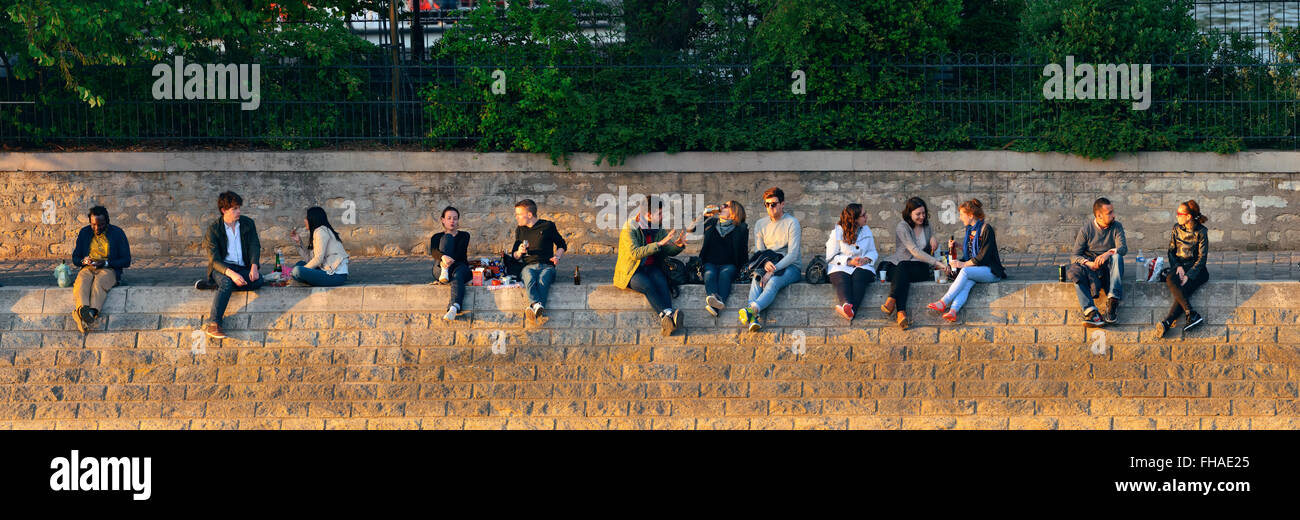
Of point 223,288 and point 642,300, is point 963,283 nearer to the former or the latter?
point 642,300

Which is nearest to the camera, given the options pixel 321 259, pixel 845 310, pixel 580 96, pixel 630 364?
pixel 845 310

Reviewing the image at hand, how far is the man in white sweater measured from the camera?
12.4 meters

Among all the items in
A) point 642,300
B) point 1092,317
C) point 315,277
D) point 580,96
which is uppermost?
point 580,96

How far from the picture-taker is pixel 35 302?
42.4ft

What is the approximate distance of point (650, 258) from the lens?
12688 mm

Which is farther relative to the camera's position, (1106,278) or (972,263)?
(972,263)

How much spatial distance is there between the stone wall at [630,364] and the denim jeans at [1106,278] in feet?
0.70

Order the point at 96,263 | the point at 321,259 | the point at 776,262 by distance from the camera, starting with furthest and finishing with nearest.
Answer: the point at 321,259
the point at 96,263
the point at 776,262

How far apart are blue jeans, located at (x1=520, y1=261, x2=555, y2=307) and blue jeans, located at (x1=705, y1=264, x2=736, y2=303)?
1411mm

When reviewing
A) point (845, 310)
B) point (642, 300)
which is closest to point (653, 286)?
point (642, 300)

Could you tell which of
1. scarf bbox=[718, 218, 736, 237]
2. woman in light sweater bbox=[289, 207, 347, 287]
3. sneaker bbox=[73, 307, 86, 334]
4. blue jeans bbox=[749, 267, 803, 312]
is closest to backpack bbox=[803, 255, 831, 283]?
blue jeans bbox=[749, 267, 803, 312]

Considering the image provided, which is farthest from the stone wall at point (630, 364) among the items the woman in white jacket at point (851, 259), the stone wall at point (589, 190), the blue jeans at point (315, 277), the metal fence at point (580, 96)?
the metal fence at point (580, 96)

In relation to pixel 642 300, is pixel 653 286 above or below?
above

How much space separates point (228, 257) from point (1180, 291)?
8341mm
